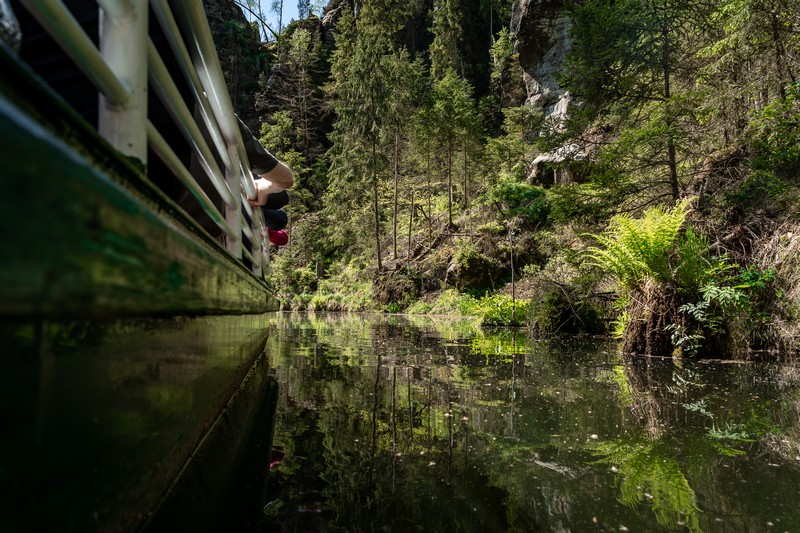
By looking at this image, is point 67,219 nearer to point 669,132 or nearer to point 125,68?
point 125,68

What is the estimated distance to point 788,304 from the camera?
432 cm

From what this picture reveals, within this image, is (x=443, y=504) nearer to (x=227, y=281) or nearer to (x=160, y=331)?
(x=160, y=331)

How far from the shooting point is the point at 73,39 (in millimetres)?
683

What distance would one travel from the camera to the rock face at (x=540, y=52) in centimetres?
2578

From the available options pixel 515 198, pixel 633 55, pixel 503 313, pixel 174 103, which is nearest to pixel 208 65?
pixel 174 103

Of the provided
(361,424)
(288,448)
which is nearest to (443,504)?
(288,448)

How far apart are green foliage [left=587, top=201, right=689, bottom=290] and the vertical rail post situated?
16.3 feet

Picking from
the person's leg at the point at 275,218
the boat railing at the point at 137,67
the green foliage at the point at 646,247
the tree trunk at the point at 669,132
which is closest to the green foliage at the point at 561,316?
the tree trunk at the point at 669,132

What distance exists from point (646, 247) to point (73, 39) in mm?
5228

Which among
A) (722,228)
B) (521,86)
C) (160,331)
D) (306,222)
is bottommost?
(160,331)

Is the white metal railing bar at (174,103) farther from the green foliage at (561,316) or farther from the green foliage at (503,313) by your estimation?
the green foliage at (503,313)

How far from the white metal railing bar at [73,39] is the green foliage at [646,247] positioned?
5056mm

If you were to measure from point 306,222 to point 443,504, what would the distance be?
100ft

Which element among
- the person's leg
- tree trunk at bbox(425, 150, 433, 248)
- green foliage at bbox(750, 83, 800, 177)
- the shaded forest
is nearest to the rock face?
the shaded forest
